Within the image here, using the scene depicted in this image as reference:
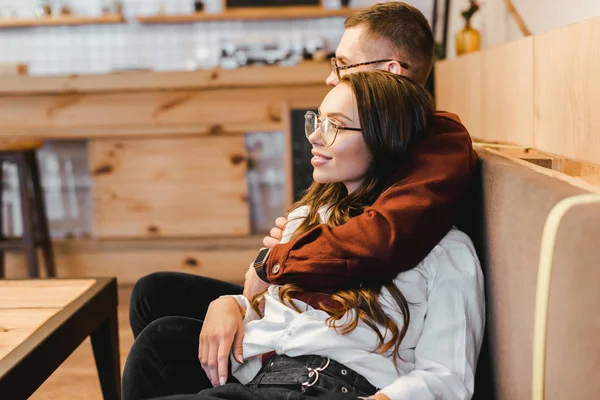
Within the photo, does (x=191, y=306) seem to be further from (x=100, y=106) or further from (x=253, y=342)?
(x=100, y=106)

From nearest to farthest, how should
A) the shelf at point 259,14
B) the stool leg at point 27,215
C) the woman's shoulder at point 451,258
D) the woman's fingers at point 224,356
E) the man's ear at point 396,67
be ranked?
the woman's shoulder at point 451,258 → the woman's fingers at point 224,356 → the man's ear at point 396,67 → the stool leg at point 27,215 → the shelf at point 259,14

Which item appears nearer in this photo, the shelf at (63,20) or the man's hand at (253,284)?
the man's hand at (253,284)

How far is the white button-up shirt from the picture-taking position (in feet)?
3.27

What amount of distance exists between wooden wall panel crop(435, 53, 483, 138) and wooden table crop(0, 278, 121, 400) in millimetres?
1335

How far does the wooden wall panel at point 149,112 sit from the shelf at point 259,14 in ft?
3.62

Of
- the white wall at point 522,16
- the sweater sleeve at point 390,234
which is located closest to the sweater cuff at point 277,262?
the sweater sleeve at point 390,234

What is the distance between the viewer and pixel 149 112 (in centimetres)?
351

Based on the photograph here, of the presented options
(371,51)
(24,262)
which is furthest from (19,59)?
(371,51)

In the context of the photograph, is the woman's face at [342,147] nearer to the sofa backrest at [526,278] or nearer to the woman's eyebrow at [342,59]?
the sofa backrest at [526,278]

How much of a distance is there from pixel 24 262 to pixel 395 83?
304 cm

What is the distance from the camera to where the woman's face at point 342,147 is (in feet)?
4.05

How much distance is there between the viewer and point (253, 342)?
3.89 feet

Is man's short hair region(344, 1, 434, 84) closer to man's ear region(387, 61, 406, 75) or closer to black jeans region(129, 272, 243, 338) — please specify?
man's ear region(387, 61, 406, 75)

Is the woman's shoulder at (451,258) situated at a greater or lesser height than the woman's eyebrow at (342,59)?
lesser
